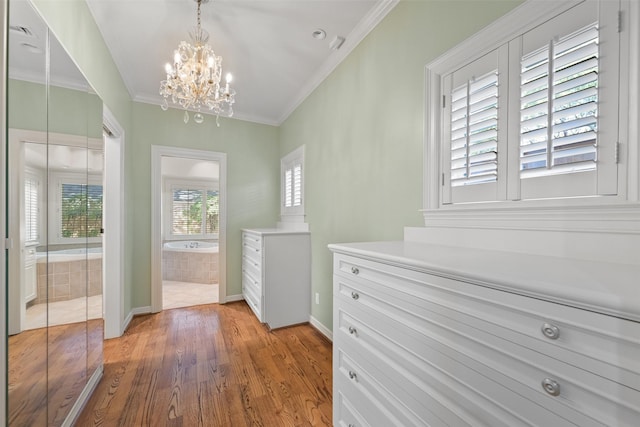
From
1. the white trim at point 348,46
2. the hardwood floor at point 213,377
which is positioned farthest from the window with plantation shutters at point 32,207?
the white trim at point 348,46

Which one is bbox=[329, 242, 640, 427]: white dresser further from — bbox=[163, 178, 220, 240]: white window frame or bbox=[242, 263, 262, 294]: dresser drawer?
bbox=[163, 178, 220, 240]: white window frame

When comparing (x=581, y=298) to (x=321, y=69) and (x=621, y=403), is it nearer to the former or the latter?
(x=621, y=403)

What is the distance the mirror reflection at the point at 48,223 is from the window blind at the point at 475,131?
199 cm

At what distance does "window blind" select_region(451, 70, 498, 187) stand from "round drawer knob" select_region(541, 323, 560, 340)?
0.77 m

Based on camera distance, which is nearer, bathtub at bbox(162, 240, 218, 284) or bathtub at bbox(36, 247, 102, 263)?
bathtub at bbox(36, 247, 102, 263)

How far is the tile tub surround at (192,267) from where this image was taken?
4922 mm

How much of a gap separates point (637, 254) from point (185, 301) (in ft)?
14.3

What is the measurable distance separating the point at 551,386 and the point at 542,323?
139 mm

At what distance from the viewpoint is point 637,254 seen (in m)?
0.78

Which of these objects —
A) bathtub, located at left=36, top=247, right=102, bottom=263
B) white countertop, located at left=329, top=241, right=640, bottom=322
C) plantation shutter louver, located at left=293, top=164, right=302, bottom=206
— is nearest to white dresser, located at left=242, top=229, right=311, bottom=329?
plantation shutter louver, located at left=293, top=164, right=302, bottom=206

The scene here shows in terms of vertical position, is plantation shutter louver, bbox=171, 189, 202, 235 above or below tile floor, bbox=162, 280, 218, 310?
above

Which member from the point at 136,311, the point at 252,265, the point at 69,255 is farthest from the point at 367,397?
the point at 136,311

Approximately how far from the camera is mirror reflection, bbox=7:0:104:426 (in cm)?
108

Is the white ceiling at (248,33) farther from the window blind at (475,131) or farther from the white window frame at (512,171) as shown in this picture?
the window blind at (475,131)
